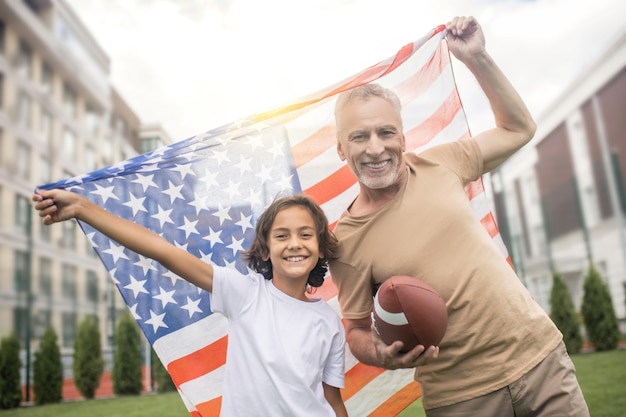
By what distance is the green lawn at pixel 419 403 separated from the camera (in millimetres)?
5117

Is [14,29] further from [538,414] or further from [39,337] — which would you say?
[538,414]

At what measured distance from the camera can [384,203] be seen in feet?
7.13

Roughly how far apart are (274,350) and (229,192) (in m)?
0.91

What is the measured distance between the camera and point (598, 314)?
9.82 metres

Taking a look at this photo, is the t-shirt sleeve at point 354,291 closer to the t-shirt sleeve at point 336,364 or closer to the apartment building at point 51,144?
the t-shirt sleeve at point 336,364

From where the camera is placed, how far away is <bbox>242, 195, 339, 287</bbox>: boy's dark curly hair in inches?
86.0

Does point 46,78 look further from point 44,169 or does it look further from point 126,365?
point 126,365

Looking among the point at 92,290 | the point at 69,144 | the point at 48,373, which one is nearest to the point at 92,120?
the point at 69,144

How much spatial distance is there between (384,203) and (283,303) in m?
0.56

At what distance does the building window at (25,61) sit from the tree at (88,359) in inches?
694

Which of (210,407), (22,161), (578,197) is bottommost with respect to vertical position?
(210,407)

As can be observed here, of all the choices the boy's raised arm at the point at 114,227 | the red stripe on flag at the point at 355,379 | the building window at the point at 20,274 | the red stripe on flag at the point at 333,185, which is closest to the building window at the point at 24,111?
the building window at the point at 20,274

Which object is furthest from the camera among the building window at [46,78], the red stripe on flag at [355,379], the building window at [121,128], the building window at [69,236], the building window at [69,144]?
the building window at [121,128]

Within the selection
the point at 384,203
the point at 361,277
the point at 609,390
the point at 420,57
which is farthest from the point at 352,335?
the point at 609,390
